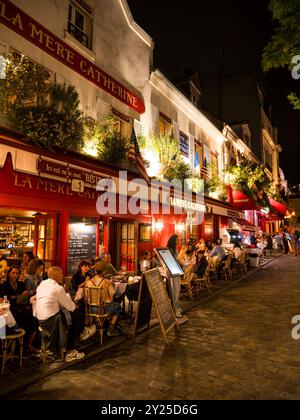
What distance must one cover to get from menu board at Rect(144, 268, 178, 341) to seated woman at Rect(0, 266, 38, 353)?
210 centimetres

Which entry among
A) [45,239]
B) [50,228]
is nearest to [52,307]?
[50,228]

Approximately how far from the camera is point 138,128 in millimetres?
11312

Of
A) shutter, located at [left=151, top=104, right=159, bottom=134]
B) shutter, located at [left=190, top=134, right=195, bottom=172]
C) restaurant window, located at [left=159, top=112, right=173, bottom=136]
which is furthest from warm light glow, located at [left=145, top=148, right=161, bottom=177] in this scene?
shutter, located at [left=190, top=134, right=195, bottom=172]

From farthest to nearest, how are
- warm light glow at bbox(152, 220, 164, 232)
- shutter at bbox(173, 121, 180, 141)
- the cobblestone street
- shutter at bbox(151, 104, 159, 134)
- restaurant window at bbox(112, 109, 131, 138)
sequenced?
shutter at bbox(173, 121, 180, 141), shutter at bbox(151, 104, 159, 134), warm light glow at bbox(152, 220, 164, 232), restaurant window at bbox(112, 109, 131, 138), the cobblestone street

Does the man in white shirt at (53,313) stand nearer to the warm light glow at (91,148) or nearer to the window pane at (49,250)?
the window pane at (49,250)

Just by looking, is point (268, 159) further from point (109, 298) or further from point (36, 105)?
point (109, 298)

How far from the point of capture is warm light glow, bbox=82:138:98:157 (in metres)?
8.66

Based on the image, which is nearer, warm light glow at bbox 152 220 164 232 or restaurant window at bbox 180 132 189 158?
warm light glow at bbox 152 220 164 232

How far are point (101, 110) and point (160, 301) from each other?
6.55 m

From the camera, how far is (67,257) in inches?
317

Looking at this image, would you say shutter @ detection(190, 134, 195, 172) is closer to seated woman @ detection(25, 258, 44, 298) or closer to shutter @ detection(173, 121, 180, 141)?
shutter @ detection(173, 121, 180, 141)

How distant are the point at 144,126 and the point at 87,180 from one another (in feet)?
16.4

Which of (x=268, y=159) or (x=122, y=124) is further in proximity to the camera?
(x=268, y=159)
